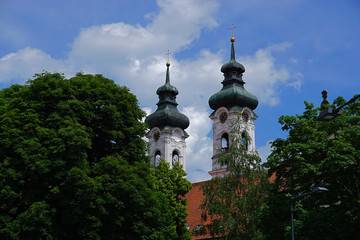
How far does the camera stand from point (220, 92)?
176ft

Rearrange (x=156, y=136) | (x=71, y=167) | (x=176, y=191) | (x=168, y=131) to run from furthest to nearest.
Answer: (x=156, y=136) < (x=168, y=131) < (x=176, y=191) < (x=71, y=167)

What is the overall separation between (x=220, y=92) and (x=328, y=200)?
32245mm

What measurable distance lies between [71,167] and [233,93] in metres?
32.4

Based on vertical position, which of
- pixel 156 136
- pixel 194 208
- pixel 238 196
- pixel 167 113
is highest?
pixel 167 113

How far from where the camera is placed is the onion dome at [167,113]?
2271 inches

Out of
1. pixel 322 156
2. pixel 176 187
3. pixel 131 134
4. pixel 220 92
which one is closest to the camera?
pixel 322 156

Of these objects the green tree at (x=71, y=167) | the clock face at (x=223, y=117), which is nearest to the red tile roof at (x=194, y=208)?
the clock face at (x=223, y=117)

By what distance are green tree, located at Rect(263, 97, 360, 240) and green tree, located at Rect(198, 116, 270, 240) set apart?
2.64 feet

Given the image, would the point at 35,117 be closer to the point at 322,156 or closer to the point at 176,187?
the point at 322,156

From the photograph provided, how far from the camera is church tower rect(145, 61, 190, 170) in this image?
5716 centimetres

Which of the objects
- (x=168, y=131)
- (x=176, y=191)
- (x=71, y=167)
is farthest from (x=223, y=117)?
(x=71, y=167)

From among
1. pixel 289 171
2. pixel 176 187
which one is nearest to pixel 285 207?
pixel 289 171

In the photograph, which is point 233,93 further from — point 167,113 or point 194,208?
point 194,208

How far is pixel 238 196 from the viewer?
81.8ft
